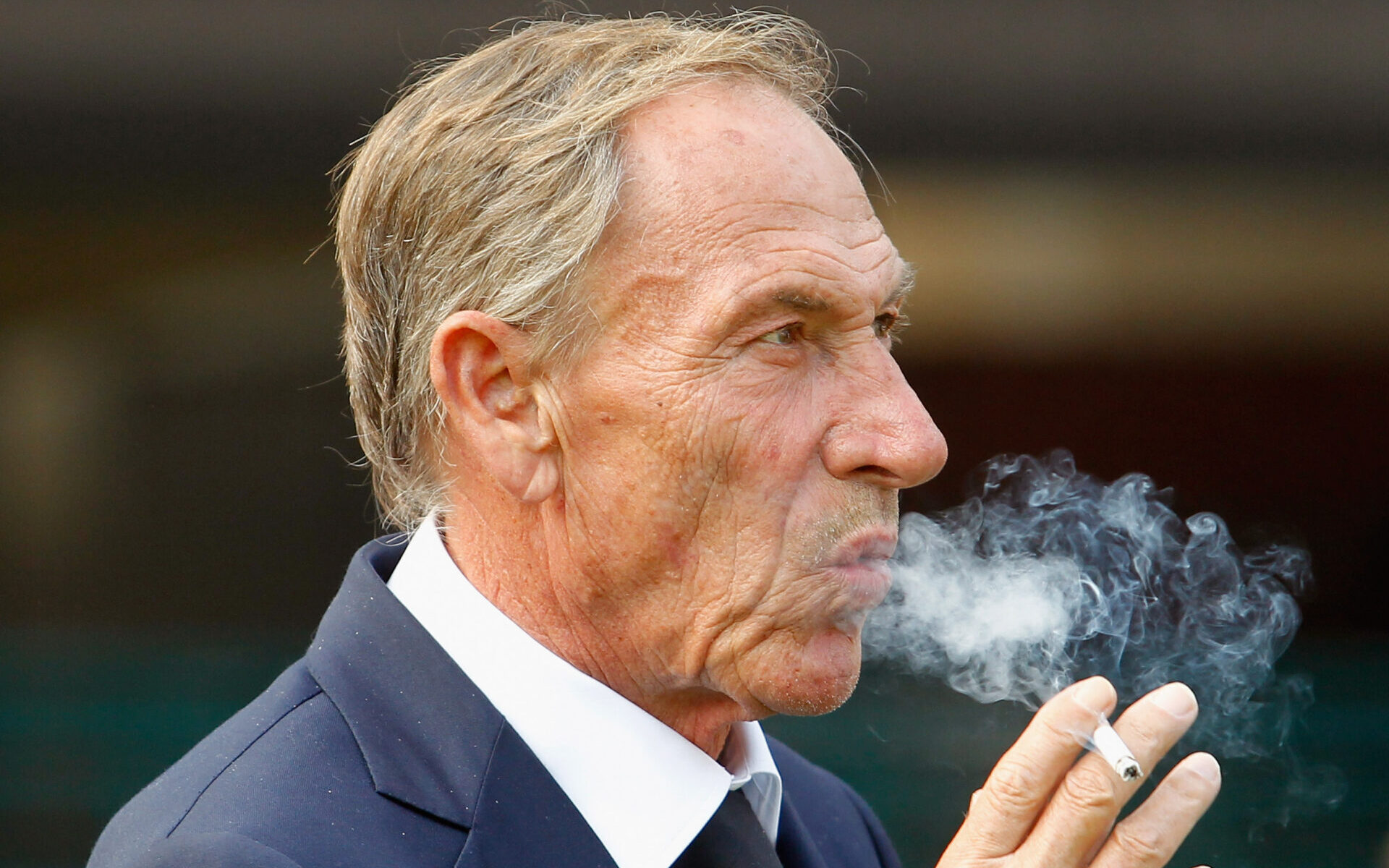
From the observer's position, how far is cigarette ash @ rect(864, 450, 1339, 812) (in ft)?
7.70

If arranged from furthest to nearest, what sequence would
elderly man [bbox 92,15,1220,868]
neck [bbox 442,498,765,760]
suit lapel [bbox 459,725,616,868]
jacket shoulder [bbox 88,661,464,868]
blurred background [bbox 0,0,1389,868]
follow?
blurred background [bbox 0,0,1389,868]
neck [bbox 442,498,765,760]
elderly man [bbox 92,15,1220,868]
suit lapel [bbox 459,725,616,868]
jacket shoulder [bbox 88,661,464,868]

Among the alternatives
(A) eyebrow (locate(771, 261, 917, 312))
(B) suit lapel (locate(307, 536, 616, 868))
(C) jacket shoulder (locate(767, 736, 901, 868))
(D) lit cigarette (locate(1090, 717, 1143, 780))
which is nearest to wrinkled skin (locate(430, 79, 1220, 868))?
(A) eyebrow (locate(771, 261, 917, 312))

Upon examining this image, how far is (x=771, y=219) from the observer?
1962mm

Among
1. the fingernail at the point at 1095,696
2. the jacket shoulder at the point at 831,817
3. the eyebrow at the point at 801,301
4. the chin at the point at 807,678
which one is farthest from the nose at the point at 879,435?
the jacket shoulder at the point at 831,817

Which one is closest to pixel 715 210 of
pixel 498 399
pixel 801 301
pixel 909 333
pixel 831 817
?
pixel 801 301

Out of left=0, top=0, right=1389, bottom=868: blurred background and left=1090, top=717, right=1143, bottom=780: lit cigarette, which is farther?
left=0, top=0, right=1389, bottom=868: blurred background

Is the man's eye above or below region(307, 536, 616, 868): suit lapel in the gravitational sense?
above

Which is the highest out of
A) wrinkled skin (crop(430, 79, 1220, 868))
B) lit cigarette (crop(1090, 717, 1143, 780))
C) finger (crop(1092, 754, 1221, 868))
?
wrinkled skin (crop(430, 79, 1220, 868))

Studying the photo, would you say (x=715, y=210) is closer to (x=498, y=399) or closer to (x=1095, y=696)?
(x=498, y=399)

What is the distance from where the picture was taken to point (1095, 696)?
1.71 meters

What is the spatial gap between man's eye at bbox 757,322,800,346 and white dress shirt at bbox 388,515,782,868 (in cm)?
57

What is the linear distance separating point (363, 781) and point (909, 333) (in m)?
6.84

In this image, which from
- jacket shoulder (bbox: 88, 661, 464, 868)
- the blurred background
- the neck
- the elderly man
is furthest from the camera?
the blurred background

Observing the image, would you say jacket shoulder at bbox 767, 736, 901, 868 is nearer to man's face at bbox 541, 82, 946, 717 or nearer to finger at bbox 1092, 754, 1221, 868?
man's face at bbox 541, 82, 946, 717
